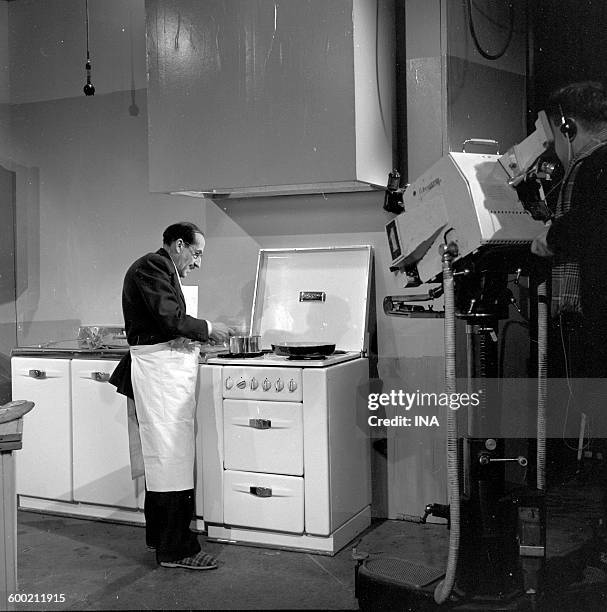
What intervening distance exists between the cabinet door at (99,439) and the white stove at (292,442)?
35 centimetres

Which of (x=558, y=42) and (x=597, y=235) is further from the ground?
(x=558, y=42)

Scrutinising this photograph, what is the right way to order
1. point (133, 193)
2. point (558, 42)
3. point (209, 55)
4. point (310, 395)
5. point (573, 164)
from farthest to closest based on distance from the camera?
point (133, 193)
point (209, 55)
point (310, 395)
point (558, 42)
point (573, 164)

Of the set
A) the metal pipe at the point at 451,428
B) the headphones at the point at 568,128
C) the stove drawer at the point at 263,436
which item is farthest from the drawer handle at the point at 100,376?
the headphones at the point at 568,128

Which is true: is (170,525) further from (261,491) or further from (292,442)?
(292,442)

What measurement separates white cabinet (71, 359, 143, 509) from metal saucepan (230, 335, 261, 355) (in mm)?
477

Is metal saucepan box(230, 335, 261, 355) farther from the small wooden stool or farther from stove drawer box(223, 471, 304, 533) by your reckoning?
the small wooden stool

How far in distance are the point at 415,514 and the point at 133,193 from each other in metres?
1.69

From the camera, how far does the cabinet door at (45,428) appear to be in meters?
3.22

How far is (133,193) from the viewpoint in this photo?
3.32 metres

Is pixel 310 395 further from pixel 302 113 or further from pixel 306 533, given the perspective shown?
pixel 302 113

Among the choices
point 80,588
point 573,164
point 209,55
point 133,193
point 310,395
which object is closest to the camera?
point 573,164

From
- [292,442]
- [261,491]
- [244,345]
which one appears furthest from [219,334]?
[261,491]

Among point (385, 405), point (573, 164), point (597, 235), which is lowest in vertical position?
point (385, 405)

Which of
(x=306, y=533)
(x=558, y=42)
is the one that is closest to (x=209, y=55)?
(x=558, y=42)
